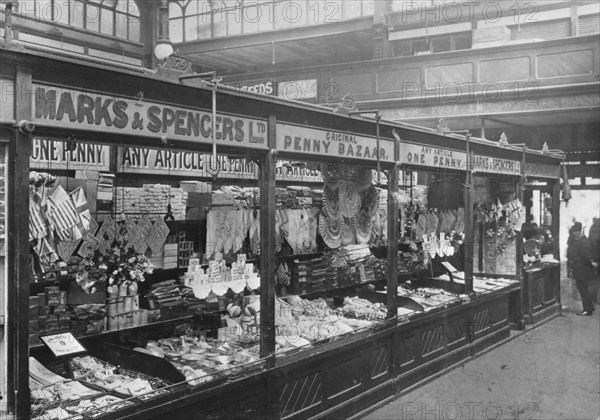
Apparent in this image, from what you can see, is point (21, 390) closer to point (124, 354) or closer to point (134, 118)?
point (124, 354)

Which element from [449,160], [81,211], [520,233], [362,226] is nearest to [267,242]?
[81,211]

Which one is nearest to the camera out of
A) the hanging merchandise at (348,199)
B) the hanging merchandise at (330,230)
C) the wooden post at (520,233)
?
the hanging merchandise at (348,199)

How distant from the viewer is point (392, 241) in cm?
736

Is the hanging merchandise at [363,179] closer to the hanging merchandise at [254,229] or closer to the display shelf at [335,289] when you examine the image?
the hanging merchandise at [254,229]

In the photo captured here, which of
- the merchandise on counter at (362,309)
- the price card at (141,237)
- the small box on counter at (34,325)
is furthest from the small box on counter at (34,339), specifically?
the merchandise on counter at (362,309)

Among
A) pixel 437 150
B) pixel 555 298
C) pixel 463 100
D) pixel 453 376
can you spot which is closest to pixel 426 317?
pixel 453 376

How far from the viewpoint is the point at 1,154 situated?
362 centimetres

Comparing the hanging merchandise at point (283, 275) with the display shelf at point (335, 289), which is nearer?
the hanging merchandise at point (283, 275)

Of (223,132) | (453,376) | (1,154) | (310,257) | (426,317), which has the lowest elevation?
(453,376)

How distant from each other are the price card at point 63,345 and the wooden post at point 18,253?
1137mm

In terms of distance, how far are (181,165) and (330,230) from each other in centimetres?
226

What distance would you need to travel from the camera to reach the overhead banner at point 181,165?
728cm

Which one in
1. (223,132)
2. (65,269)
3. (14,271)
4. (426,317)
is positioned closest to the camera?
(14,271)

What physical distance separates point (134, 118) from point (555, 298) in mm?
11296
